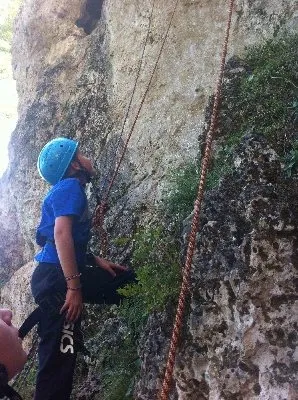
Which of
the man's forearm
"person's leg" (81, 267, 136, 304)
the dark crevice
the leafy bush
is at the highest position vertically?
the dark crevice

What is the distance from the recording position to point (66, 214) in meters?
3.78

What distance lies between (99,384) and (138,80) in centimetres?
485

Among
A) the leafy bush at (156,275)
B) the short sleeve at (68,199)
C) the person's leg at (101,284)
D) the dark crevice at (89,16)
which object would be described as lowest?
the person's leg at (101,284)

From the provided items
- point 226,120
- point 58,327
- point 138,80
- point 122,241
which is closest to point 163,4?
point 138,80

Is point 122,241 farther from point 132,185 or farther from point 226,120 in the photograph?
point 226,120

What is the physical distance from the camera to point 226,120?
5.25 metres

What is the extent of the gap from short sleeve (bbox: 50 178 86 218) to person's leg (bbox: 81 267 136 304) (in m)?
0.65

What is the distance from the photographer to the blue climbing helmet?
13.9ft

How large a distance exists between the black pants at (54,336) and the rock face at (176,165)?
66 centimetres

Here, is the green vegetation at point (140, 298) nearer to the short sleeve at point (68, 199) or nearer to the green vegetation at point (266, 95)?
the short sleeve at point (68, 199)

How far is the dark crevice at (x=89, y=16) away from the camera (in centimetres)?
1094

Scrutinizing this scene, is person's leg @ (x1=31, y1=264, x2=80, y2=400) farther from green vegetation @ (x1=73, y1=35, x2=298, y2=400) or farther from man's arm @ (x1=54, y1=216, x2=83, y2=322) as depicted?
green vegetation @ (x1=73, y1=35, x2=298, y2=400)

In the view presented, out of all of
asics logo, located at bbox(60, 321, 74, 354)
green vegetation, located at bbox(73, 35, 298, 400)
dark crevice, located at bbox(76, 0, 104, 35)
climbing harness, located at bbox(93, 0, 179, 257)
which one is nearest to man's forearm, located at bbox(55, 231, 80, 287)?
asics logo, located at bbox(60, 321, 74, 354)

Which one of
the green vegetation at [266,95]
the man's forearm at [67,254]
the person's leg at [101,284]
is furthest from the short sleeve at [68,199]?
the green vegetation at [266,95]
